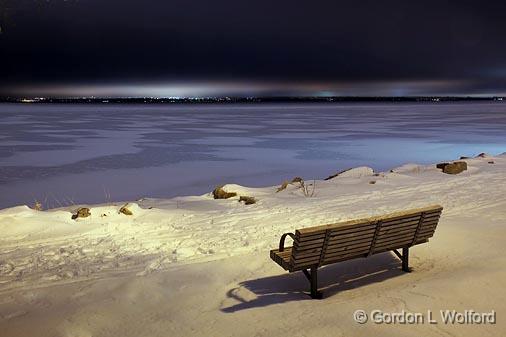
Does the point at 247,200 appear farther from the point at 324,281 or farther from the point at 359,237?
the point at 359,237

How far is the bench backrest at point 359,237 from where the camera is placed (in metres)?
4.79

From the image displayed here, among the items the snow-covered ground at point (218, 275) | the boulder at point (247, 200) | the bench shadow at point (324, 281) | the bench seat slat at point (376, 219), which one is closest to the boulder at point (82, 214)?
the snow-covered ground at point (218, 275)

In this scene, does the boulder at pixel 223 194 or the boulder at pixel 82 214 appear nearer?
the boulder at pixel 82 214

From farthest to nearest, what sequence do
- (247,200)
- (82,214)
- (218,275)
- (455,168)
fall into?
(455,168) → (247,200) → (82,214) → (218,275)

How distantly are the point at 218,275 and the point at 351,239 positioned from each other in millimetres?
1737

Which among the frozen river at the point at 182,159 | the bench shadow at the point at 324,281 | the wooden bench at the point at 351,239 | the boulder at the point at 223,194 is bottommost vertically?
the frozen river at the point at 182,159

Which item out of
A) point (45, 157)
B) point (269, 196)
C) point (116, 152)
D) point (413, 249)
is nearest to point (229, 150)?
point (116, 152)

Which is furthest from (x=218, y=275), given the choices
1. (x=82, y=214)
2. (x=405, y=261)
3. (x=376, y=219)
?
(x=82, y=214)

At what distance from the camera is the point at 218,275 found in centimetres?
579

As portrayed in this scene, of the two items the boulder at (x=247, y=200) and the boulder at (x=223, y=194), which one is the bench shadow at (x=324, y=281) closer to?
the boulder at (x=247, y=200)

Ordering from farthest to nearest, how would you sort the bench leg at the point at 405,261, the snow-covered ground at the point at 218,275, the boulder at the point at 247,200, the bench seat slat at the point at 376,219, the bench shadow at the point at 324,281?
the boulder at the point at 247,200 < the bench leg at the point at 405,261 < the bench shadow at the point at 324,281 < the bench seat slat at the point at 376,219 < the snow-covered ground at the point at 218,275

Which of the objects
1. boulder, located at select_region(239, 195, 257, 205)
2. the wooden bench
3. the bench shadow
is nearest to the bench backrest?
the wooden bench

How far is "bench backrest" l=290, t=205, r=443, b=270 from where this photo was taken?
15.7 ft

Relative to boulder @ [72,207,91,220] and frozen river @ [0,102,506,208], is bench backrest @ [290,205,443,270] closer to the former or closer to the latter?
boulder @ [72,207,91,220]
